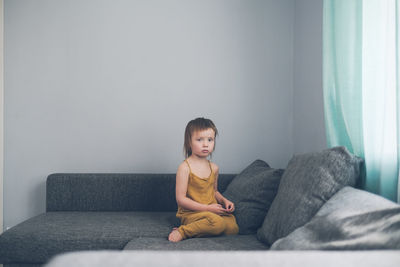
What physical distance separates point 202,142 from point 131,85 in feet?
3.18

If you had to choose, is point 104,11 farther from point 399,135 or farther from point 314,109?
point 399,135

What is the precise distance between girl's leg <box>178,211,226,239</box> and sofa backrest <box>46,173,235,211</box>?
72 centimetres

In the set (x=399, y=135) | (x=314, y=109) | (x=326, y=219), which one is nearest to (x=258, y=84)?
(x=314, y=109)

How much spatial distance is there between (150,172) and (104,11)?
4.01 ft

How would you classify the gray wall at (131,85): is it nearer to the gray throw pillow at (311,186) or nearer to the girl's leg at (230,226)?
the girl's leg at (230,226)

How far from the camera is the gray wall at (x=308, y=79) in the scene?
2.29 metres

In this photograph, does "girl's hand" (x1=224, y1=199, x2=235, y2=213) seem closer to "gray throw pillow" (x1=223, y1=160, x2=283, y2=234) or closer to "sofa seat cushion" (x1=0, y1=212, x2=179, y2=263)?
"gray throw pillow" (x1=223, y1=160, x2=283, y2=234)

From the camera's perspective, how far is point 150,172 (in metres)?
2.63

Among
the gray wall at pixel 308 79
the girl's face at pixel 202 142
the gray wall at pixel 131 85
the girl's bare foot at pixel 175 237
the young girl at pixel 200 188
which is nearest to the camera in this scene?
the girl's bare foot at pixel 175 237

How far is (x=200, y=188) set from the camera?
74.6 inches

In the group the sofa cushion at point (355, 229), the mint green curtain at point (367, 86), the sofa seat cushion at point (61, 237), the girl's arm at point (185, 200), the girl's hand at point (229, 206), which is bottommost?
the sofa seat cushion at point (61, 237)

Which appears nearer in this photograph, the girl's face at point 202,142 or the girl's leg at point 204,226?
the girl's leg at point 204,226

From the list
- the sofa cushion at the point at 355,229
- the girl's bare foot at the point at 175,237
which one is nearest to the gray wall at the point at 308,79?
the girl's bare foot at the point at 175,237

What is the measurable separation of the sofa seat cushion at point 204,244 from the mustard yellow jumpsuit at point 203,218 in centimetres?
3
